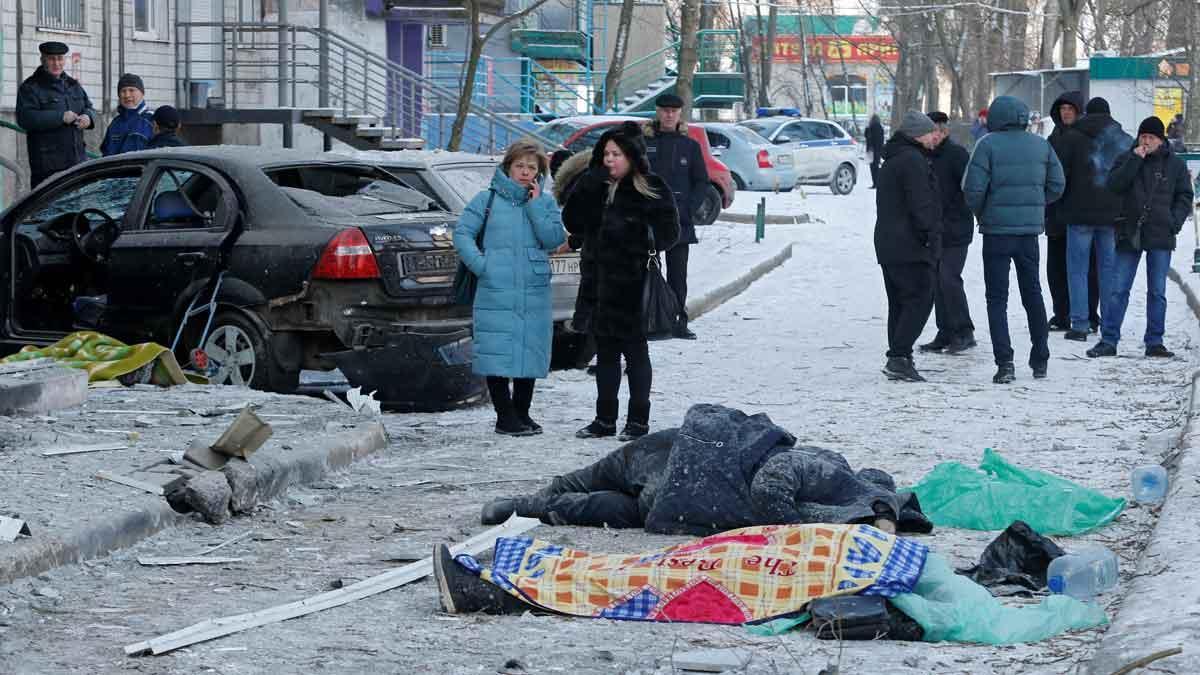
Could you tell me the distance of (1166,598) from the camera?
5.52 metres

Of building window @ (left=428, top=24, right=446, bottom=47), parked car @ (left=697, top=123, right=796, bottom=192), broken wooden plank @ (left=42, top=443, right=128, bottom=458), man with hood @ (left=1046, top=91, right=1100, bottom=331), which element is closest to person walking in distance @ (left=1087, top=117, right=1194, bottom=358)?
man with hood @ (left=1046, top=91, right=1100, bottom=331)

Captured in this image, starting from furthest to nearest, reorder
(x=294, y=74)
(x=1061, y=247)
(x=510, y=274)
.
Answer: (x=294, y=74)
(x=1061, y=247)
(x=510, y=274)

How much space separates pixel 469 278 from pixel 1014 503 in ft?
11.5

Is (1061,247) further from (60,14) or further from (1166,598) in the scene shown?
(60,14)

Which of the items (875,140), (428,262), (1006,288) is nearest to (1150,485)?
(428,262)

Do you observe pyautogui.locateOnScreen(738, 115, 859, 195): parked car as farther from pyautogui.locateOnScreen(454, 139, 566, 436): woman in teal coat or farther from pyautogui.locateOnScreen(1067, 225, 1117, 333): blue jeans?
pyautogui.locateOnScreen(454, 139, 566, 436): woman in teal coat

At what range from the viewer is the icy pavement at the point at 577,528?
5340 mm

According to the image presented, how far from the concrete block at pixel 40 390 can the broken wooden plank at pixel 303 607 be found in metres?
3.24

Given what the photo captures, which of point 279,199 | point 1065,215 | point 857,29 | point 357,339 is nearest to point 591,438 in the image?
point 357,339

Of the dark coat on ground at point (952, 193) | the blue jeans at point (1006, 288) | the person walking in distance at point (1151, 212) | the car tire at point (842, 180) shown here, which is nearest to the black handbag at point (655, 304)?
the blue jeans at point (1006, 288)

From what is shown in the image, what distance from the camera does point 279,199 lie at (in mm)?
10336

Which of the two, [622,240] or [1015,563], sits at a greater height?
[622,240]

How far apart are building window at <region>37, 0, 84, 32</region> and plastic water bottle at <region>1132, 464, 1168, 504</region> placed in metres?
16.7

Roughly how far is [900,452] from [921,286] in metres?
3.34
